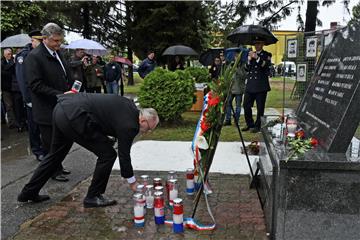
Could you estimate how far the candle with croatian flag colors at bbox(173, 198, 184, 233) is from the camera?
136 inches

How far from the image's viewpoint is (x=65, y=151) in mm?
4250

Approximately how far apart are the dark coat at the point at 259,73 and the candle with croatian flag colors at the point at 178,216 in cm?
472

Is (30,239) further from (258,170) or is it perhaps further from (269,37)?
A: (269,37)

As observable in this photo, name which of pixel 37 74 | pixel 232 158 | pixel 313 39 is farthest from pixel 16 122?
pixel 313 39

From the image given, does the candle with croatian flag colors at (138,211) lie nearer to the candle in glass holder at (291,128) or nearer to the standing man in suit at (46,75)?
the candle in glass holder at (291,128)

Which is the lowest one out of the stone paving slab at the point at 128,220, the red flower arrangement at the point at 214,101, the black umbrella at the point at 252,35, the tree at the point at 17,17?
the stone paving slab at the point at 128,220

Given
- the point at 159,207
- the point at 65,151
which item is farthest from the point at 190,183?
the point at 65,151

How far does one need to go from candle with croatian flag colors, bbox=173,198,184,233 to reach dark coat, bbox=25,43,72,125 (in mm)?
2134

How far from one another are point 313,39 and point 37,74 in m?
3.28

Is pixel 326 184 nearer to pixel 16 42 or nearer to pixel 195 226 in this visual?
pixel 195 226

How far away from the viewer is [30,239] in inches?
134

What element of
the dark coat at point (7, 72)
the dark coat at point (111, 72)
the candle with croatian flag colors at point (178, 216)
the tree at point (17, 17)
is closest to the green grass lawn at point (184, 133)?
the dark coat at point (7, 72)

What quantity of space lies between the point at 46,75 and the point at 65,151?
1.03 m

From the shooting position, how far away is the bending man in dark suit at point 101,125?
11.7 feet
